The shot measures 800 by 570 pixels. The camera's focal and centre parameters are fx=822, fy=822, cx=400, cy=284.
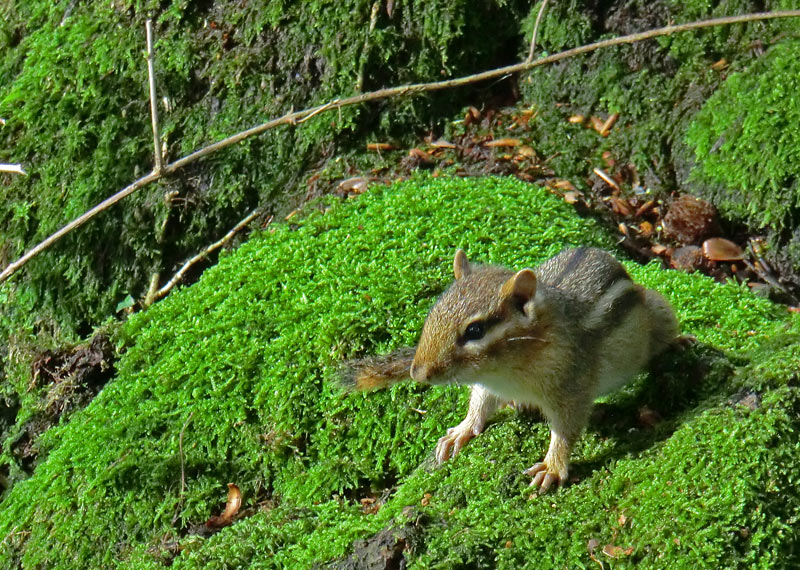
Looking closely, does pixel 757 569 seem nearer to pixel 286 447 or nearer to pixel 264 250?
pixel 286 447

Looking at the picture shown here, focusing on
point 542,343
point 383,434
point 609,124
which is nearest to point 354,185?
point 609,124

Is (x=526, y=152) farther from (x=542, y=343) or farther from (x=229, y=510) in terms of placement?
(x=229, y=510)

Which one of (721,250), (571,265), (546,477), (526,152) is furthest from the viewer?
(526,152)

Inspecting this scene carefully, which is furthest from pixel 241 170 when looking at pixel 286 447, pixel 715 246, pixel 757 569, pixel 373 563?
pixel 757 569

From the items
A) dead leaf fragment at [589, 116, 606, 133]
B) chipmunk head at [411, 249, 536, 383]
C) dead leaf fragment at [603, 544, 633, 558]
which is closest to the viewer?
dead leaf fragment at [603, 544, 633, 558]

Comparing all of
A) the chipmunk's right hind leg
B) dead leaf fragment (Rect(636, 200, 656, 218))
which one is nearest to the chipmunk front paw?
the chipmunk's right hind leg

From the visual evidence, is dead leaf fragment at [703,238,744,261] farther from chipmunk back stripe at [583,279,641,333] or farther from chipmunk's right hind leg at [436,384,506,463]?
chipmunk's right hind leg at [436,384,506,463]

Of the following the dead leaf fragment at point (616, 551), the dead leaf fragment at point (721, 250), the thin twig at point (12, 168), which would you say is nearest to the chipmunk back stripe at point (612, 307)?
the dead leaf fragment at point (616, 551)
